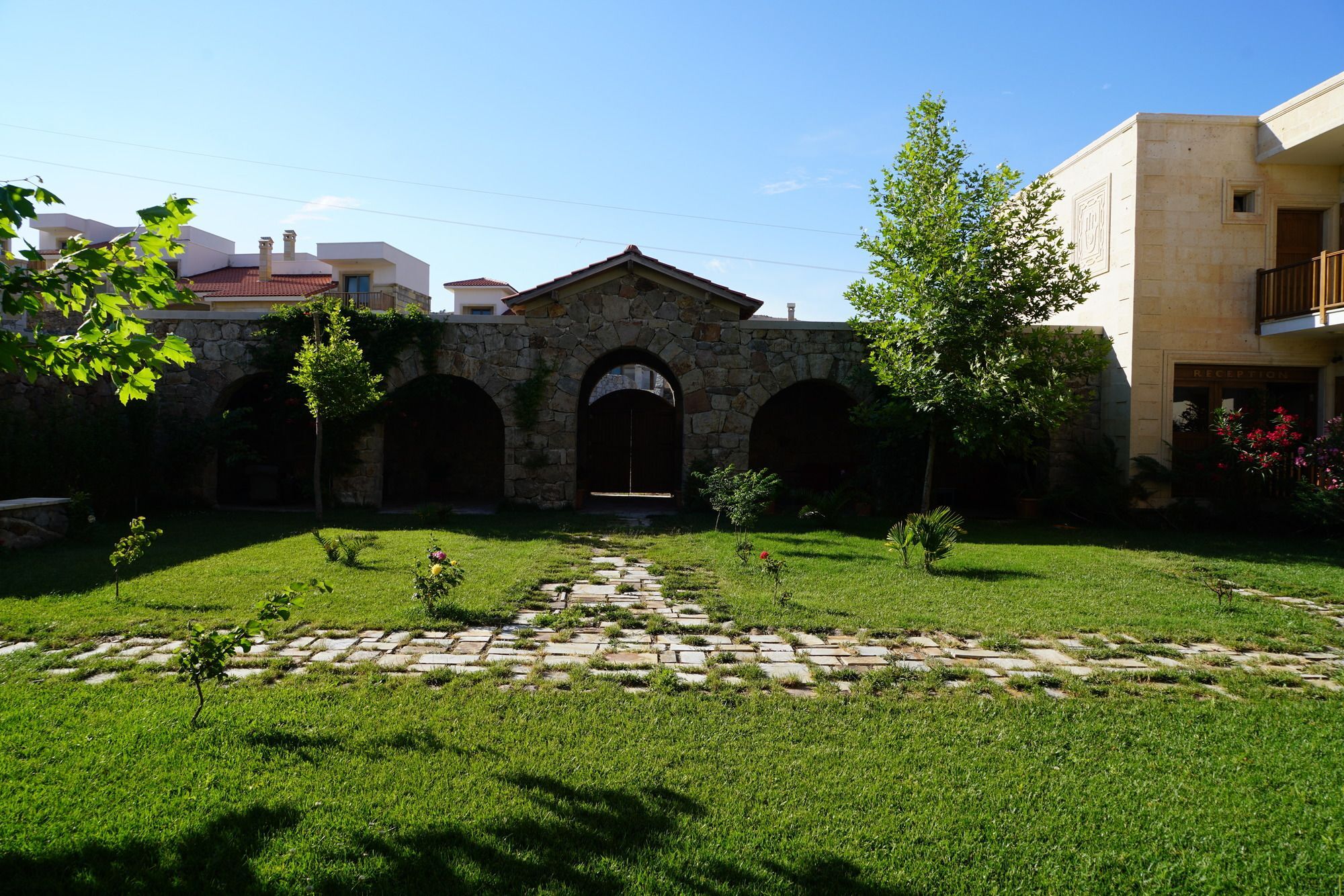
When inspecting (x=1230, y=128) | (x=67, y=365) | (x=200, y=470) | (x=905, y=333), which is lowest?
(x=200, y=470)

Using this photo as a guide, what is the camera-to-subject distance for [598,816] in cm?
314

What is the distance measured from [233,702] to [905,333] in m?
9.84

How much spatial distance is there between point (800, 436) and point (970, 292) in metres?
7.37

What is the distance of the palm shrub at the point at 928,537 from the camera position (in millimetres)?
8625

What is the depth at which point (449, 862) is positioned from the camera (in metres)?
2.81

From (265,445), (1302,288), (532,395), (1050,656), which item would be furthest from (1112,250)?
(265,445)

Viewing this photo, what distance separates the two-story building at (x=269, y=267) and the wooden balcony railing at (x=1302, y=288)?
23.7 m

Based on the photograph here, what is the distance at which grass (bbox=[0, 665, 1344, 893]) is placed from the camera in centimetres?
278

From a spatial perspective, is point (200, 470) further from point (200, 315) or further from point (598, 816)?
point (598, 816)

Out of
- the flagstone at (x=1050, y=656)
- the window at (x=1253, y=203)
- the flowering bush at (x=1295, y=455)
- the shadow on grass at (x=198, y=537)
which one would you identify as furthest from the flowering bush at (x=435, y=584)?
the window at (x=1253, y=203)

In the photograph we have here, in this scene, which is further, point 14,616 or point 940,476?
point 940,476

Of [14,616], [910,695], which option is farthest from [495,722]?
[14,616]

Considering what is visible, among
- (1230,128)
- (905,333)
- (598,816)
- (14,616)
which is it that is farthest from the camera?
(1230,128)

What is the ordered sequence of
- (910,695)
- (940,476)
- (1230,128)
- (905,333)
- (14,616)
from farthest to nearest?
(940,476)
(1230,128)
(905,333)
(14,616)
(910,695)
